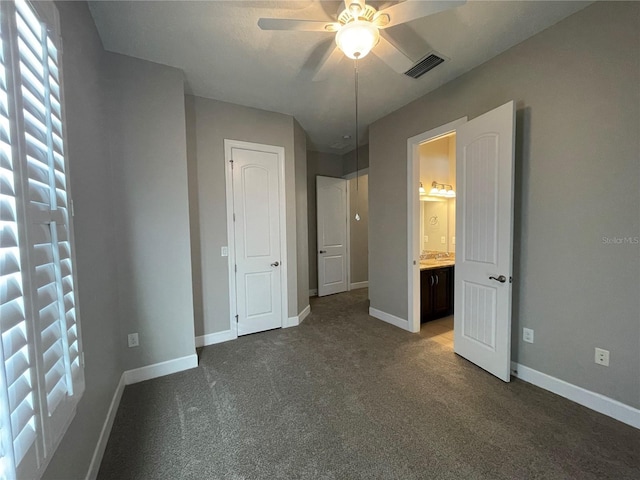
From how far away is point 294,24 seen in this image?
152 cm

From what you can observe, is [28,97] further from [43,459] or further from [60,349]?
[43,459]

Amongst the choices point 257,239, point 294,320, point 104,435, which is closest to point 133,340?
point 104,435

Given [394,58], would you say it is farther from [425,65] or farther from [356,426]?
[356,426]

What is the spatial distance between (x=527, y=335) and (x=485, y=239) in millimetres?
878

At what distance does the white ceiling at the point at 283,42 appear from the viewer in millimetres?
1773

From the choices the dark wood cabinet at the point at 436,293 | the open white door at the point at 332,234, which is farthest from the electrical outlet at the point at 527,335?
the open white door at the point at 332,234

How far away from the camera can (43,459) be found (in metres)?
0.86

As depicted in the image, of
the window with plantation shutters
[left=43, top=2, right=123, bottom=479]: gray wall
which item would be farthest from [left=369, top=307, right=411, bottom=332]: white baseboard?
the window with plantation shutters

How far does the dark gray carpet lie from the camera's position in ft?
4.69

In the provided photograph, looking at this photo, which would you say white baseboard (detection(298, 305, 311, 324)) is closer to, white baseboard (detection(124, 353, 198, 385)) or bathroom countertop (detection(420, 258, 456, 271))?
white baseboard (detection(124, 353, 198, 385))

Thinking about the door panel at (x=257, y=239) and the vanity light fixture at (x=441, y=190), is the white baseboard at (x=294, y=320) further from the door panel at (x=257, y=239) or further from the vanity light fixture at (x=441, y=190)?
the vanity light fixture at (x=441, y=190)

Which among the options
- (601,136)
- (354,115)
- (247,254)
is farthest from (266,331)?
(601,136)

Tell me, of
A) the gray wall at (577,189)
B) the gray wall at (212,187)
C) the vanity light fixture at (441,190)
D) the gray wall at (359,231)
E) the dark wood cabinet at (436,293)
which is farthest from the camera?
the gray wall at (359,231)

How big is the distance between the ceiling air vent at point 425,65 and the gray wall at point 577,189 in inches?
19.7
